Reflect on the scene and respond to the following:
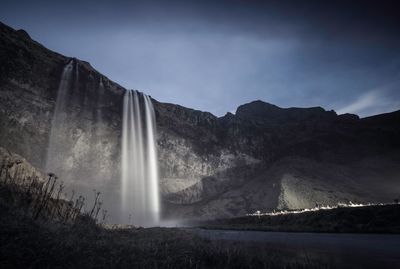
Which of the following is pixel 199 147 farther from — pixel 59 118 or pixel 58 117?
pixel 58 117

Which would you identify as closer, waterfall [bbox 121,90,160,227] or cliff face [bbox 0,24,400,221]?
cliff face [bbox 0,24,400,221]

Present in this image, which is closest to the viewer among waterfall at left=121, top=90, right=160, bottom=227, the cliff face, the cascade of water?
the cliff face

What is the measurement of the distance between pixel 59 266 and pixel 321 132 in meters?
111

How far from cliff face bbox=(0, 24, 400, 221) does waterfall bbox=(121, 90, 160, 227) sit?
2.28 m

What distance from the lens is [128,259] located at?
10.7m

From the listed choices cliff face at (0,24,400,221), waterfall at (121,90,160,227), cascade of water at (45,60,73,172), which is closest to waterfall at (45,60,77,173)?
cascade of water at (45,60,73,172)

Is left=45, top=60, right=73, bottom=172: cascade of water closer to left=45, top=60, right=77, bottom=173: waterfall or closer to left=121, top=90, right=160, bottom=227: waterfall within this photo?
left=45, top=60, right=77, bottom=173: waterfall

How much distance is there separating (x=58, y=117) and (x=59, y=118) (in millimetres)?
Result: 308

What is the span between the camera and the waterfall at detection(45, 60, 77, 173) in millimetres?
64625

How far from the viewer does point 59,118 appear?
67875 mm

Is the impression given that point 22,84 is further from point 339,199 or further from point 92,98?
point 339,199

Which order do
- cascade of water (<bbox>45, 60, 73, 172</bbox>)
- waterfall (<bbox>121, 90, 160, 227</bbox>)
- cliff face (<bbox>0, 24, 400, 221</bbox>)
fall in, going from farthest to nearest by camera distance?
waterfall (<bbox>121, 90, 160, 227</bbox>), cascade of water (<bbox>45, 60, 73, 172</bbox>), cliff face (<bbox>0, 24, 400, 221</bbox>)

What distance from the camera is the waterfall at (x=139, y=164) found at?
254 feet

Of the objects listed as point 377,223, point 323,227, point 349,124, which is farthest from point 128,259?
point 349,124
